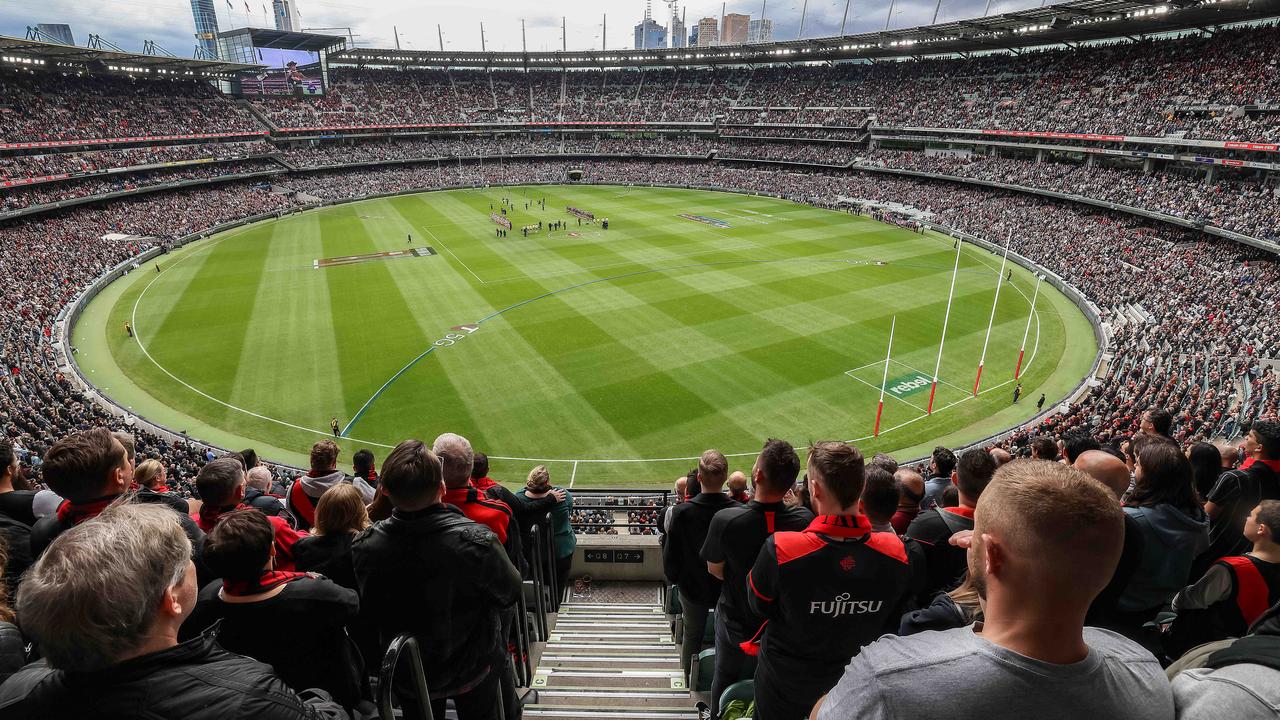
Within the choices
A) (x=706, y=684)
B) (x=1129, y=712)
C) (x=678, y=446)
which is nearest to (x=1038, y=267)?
(x=678, y=446)

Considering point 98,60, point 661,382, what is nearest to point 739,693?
point 661,382

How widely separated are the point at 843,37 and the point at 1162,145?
39265 millimetres

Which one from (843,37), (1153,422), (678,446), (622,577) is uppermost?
(843,37)

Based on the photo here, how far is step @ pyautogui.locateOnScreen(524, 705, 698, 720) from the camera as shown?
6691 mm

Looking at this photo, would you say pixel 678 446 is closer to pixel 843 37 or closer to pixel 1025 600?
pixel 1025 600

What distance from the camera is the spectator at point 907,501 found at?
702 cm

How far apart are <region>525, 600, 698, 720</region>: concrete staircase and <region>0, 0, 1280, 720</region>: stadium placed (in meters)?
0.07

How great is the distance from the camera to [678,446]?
2348cm

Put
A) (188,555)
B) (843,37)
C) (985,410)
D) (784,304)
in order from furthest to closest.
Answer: (843,37)
(784,304)
(985,410)
(188,555)

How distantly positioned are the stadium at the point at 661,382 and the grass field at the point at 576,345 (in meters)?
0.30

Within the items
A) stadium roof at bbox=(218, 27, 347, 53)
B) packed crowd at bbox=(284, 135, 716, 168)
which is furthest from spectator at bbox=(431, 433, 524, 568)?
stadium roof at bbox=(218, 27, 347, 53)

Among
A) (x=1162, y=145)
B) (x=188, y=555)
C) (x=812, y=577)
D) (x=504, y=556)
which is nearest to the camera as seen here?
(x=188, y=555)

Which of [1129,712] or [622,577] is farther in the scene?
[622,577]

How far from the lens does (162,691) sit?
7.72 ft
